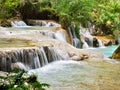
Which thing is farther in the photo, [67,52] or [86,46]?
[86,46]

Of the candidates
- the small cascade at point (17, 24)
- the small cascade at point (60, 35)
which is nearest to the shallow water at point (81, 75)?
the small cascade at point (60, 35)

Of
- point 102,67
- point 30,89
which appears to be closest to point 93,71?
point 102,67

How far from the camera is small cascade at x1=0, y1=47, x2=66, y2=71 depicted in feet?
42.1

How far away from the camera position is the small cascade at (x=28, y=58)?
12828 mm

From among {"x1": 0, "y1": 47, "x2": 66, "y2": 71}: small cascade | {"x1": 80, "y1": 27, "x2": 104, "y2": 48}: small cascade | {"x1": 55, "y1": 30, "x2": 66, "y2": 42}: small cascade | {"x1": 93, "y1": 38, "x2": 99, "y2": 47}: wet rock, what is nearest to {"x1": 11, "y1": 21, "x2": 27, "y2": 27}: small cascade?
{"x1": 80, "y1": 27, "x2": 104, "y2": 48}: small cascade

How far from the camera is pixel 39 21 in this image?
27.8 m

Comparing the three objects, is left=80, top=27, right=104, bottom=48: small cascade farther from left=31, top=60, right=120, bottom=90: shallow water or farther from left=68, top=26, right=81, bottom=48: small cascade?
left=31, top=60, right=120, bottom=90: shallow water

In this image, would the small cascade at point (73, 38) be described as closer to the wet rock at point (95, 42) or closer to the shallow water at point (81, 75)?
the wet rock at point (95, 42)

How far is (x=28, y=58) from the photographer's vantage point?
13.9 m

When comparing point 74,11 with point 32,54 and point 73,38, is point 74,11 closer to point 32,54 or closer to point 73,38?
point 73,38

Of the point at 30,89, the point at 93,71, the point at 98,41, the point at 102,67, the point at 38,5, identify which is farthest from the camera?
the point at 38,5

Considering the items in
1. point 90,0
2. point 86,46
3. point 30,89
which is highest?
point 90,0

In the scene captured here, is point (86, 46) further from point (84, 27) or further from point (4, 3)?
point (4, 3)

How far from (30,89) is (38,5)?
962 inches
